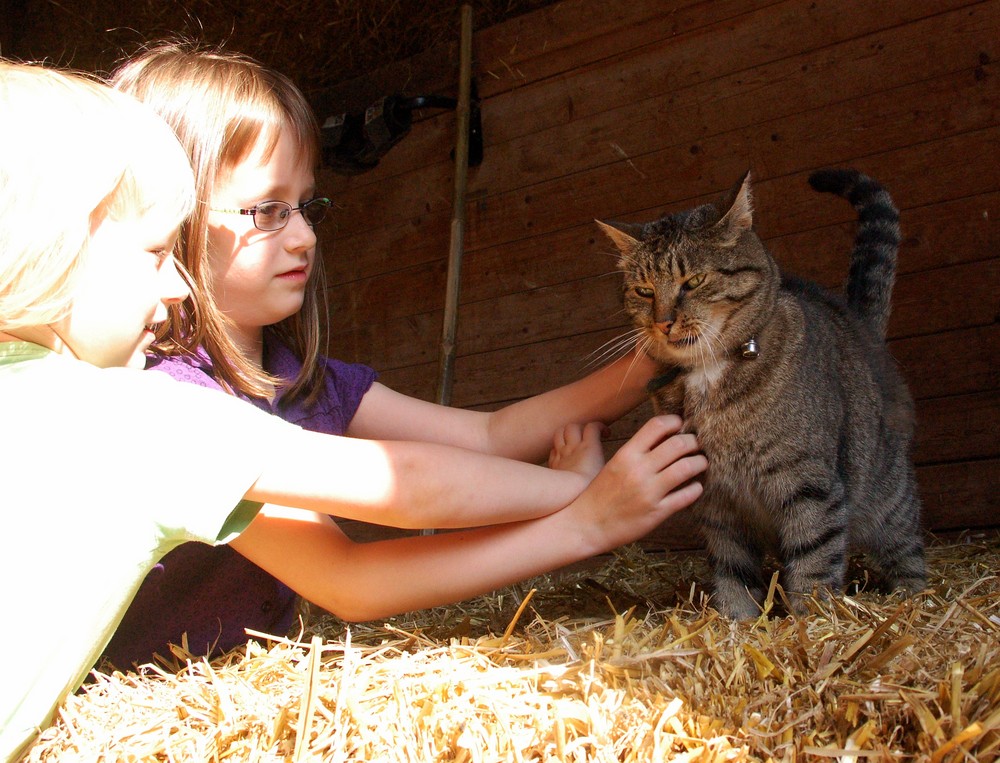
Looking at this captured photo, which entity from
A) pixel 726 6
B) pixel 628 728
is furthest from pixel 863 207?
pixel 628 728

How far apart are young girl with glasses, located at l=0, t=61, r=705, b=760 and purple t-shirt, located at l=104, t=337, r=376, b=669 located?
14.6 inches

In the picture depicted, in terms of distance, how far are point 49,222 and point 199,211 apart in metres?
0.54

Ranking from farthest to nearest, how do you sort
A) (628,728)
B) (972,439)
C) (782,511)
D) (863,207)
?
(972,439) → (863,207) → (782,511) → (628,728)

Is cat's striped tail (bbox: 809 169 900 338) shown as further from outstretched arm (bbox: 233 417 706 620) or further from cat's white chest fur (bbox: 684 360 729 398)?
outstretched arm (bbox: 233 417 706 620)

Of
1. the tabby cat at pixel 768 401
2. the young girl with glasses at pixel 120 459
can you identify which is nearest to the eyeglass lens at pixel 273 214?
the young girl with glasses at pixel 120 459

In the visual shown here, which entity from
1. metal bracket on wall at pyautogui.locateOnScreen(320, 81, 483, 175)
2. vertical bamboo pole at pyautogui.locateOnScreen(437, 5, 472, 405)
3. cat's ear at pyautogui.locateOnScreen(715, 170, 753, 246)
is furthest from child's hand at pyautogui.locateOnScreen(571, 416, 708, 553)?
metal bracket on wall at pyautogui.locateOnScreen(320, 81, 483, 175)

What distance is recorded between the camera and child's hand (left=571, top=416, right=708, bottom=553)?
171 centimetres

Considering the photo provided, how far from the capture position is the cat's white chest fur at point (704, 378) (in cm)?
197

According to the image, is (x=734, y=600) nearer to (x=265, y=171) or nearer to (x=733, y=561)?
(x=733, y=561)

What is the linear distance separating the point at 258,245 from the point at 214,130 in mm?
271

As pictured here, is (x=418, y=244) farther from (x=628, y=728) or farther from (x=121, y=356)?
(x=628, y=728)

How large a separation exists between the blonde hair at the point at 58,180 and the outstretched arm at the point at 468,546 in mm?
630

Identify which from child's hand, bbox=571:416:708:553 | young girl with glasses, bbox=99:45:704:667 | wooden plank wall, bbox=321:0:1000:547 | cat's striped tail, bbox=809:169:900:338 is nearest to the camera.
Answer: child's hand, bbox=571:416:708:553

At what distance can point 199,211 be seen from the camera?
6.27 feet
